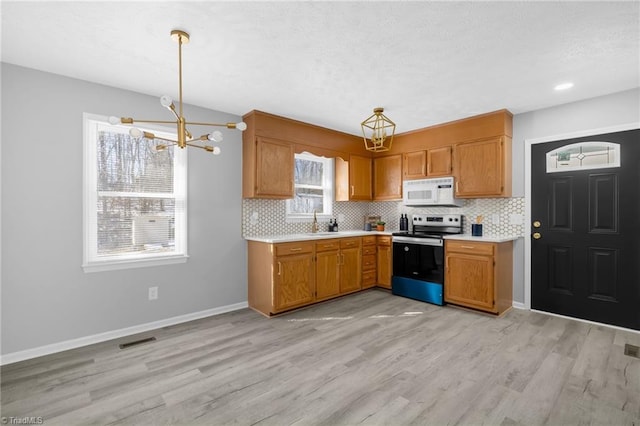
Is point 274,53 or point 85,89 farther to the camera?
point 85,89

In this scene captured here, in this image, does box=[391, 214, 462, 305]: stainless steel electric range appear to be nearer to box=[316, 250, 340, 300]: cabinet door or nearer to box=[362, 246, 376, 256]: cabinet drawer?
box=[362, 246, 376, 256]: cabinet drawer

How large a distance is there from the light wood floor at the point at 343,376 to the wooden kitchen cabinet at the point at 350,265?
39.9 inches

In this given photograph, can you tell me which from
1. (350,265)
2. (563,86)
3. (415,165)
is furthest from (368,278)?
(563,86)

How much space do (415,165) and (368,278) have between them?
1901 millimetres

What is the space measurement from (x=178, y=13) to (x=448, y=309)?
402 centimetres

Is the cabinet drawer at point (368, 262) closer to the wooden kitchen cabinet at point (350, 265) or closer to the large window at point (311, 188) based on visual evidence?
the wooden kitchen cabinet at point (350, 265)

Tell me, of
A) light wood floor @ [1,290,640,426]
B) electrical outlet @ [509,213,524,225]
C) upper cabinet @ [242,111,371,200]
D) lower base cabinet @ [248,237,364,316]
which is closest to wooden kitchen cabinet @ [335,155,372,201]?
upper cabinet @ [242,111,371,200]

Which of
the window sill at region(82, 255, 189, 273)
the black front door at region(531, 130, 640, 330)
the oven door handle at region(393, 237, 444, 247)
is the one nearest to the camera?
the window sill at region(82, 255, 189, 273)

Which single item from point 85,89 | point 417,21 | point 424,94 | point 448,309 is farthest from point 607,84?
point 85,89

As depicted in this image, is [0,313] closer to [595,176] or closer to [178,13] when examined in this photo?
[178,13]

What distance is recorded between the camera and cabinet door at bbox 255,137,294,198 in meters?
3.75

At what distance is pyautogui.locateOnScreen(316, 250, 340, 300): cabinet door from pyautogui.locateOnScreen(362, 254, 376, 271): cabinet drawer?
603mm

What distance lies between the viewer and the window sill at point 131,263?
9.45 ft

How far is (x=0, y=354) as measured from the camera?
8.10 ft
